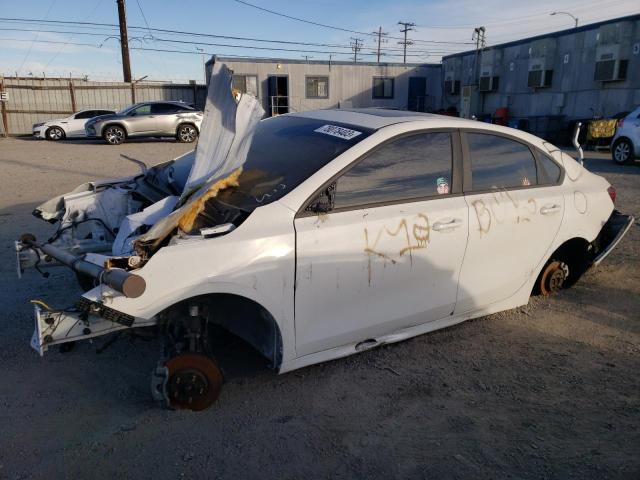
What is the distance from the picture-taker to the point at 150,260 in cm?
256

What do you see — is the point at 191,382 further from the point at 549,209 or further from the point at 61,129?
the point at 61,129

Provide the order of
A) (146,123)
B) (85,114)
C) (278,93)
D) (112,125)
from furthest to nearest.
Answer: (278,93), (85,114), (146,123), (112,125)

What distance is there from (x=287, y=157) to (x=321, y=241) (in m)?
0.73

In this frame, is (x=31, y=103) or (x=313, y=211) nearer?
(x=313, y=211)

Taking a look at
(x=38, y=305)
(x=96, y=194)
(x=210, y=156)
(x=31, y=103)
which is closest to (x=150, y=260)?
(x=38, y=305)

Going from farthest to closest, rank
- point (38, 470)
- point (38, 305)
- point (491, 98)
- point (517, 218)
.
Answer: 1. point (491, 98)
2. point (517, 218)
3. point (38, 305)
4. point (38, 470)

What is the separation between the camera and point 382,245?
3160 mm

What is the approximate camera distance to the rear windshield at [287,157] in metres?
3.10

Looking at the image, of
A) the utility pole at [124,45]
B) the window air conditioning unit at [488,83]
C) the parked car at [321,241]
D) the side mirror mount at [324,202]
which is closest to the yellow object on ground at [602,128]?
the window air conditioning unit at [488,83]

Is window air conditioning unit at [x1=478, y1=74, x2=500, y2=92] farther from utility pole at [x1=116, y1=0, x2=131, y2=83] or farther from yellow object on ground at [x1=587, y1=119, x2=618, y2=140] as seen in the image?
utility pole at [x1=116, y1=0, x2=131, y2=83]

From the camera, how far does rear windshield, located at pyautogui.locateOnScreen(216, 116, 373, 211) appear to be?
3.10 meters

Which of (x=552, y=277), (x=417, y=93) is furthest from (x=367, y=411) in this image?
(x=417, y=93)

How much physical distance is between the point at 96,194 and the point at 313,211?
1.94m

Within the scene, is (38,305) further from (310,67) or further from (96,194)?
(310,67)
